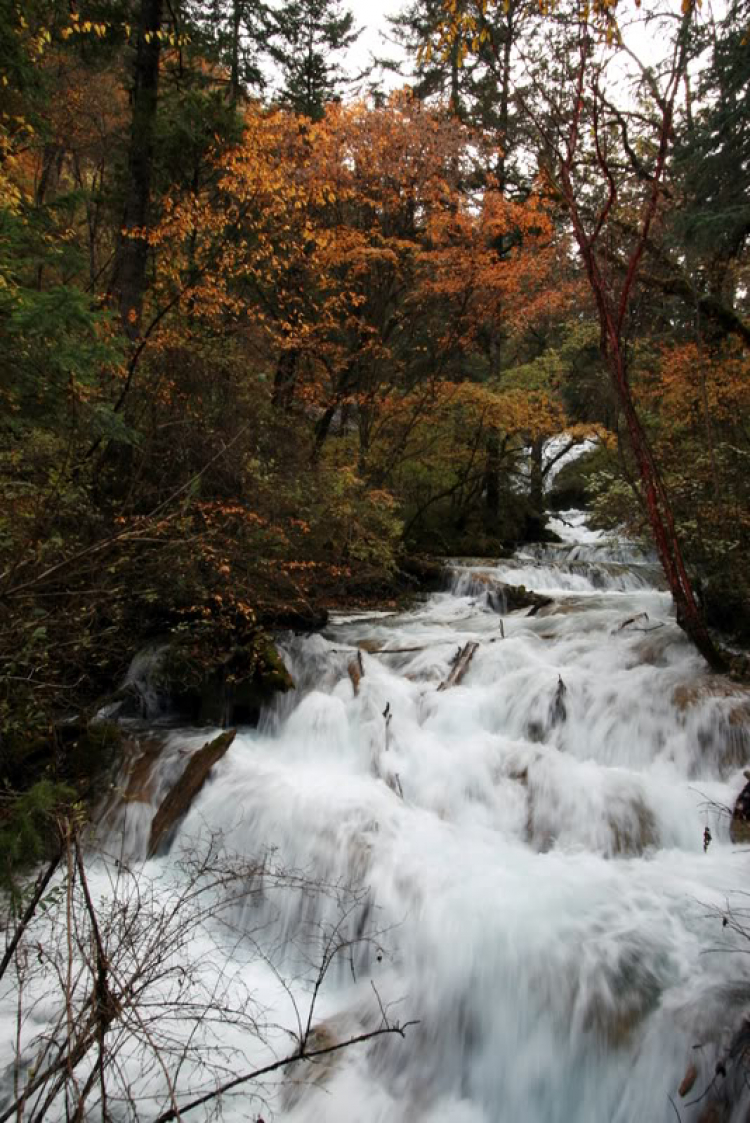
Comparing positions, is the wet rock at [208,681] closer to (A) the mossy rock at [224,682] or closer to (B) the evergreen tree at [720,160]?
(A) the mossy rock at [224,682]

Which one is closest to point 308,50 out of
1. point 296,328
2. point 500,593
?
point 296,328

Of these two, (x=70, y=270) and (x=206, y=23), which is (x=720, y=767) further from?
(x=206, y=23)

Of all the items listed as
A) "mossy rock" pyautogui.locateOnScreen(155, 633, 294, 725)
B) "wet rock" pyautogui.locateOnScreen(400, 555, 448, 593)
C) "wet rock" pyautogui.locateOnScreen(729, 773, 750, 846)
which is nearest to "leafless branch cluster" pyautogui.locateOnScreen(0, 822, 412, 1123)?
"mossy rock" pyautogui.locateOnScreen(155, 633, 294, 725)

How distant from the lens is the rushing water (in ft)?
10.1

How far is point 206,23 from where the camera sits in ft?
43.3

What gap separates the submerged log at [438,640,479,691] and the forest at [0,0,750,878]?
2.15m

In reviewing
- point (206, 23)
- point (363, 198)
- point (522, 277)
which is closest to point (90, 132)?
point (206, 23)

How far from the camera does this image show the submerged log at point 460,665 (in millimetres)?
7156

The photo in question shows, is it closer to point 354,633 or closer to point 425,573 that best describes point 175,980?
point 354,633

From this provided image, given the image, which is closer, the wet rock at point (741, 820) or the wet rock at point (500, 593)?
the wet rock at point (741, 820)

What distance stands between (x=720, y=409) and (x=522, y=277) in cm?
496

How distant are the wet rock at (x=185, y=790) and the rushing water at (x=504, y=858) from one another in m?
0.11

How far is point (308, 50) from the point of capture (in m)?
17.1

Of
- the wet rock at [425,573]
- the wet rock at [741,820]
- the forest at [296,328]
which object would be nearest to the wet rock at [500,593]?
the wet rock at [425,573]
